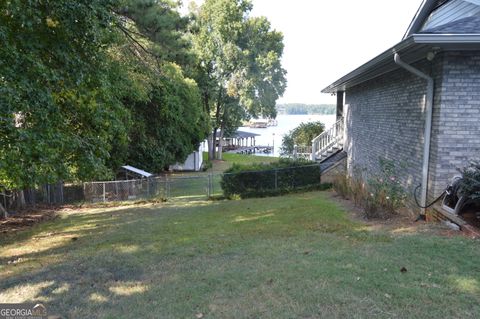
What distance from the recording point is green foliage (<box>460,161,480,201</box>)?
572 cm

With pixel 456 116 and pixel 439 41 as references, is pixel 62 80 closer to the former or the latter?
pixel 439 41

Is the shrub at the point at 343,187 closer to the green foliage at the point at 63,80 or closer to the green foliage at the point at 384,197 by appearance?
the green foliage at the point at 384,197

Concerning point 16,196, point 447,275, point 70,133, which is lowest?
point 16,196

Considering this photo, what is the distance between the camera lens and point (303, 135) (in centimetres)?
2617

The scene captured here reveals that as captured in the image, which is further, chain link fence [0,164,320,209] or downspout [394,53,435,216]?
chain link fence [0,164,320,209]

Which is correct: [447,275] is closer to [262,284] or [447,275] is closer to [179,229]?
[262,284]

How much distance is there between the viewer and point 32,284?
4.32 metres

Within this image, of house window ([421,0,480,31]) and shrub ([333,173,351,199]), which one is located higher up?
house window ([421,0,480,31])

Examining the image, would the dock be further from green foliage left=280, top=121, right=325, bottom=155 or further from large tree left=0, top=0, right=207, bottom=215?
large tree left=0, top=0, right=207, bottom=215

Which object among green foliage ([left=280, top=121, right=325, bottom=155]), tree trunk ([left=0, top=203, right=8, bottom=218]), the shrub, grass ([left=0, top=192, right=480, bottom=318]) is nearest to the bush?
the shrub

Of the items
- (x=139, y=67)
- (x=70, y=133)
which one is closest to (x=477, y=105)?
(x=70, y=133)

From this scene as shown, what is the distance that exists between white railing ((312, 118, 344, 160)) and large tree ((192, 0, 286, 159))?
1607cm

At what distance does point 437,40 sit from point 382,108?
4.70 m

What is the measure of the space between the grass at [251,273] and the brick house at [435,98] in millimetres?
1831
